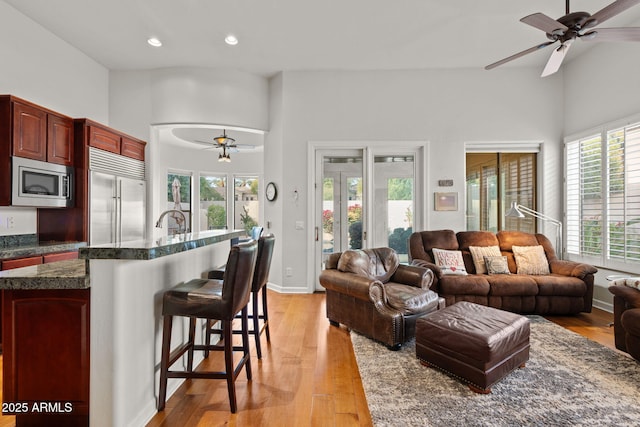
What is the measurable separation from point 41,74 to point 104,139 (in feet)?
3.21

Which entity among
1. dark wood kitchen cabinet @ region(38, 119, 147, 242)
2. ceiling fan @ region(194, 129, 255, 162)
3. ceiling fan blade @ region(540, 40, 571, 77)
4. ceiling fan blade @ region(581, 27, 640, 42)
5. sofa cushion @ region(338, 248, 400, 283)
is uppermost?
ceiling fan blade @ region(540, 40, 571, 77)

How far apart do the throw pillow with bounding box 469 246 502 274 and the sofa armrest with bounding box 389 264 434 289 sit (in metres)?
0.98

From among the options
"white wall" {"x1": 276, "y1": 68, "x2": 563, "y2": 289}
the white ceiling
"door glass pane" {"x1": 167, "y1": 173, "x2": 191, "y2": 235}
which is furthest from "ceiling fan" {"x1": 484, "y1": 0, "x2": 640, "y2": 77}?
"door glass pane" {"x1": 167, "y1": 173, "x2": 191, "y2": 235}

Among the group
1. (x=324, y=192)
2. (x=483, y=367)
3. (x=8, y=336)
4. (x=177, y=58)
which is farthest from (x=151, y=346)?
(x=177, y=58)

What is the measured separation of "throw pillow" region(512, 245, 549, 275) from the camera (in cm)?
399

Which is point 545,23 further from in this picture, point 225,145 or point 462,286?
point 225,145

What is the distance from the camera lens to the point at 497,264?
13.3 feet

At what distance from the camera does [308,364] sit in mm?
2619

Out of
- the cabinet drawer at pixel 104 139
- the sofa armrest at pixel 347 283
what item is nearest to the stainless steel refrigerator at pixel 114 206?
the cabinet drawer at pixel 104 139

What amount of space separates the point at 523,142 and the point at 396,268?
314cm

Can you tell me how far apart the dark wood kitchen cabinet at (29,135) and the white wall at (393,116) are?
276cm

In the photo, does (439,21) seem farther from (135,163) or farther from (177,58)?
(135,163)

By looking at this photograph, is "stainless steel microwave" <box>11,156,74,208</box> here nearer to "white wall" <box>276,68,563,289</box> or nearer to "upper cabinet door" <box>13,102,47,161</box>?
"upper cabinet door" <box>13,102,47,161</box>

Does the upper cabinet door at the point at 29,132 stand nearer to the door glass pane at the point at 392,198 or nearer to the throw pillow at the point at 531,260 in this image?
the door glass pane at the point at 392,198
